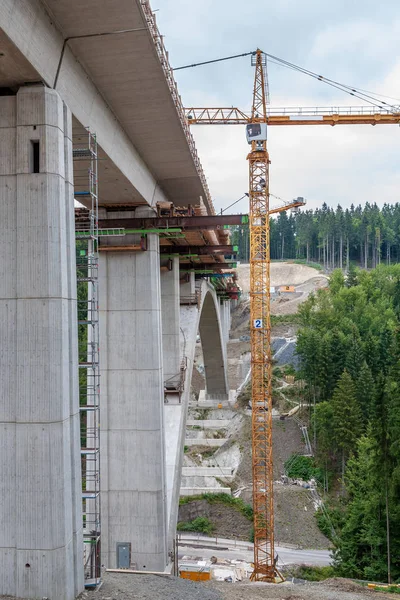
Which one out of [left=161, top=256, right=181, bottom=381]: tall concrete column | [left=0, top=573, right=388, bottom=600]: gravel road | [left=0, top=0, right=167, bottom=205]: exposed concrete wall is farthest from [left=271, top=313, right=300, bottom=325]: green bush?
[left=0, top=0, right=167, bottom=205]: exposed concrete wall

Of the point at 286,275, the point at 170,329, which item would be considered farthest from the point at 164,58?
the point at 286,275

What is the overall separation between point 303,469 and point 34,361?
41491 millimetres

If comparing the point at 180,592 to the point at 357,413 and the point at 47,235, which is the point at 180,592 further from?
the point at 357,413

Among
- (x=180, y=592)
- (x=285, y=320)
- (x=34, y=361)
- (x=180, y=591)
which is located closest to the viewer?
(x=34, y=361)

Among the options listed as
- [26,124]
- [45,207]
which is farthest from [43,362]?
[26,124]

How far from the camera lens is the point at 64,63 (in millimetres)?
10664

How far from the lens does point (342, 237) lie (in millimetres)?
129500

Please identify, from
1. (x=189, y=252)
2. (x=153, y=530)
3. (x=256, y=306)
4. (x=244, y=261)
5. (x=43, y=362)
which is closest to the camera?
(x=43, y=362)

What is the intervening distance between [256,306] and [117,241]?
20.6 m

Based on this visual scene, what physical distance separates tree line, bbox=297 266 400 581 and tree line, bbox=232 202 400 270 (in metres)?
37.8

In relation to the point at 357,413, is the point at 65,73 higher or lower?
higher

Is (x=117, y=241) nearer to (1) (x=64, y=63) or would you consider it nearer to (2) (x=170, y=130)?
(2) (x=170, y=130)

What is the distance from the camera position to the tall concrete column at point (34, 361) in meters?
9.24

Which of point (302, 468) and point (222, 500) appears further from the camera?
point (302, 468)
